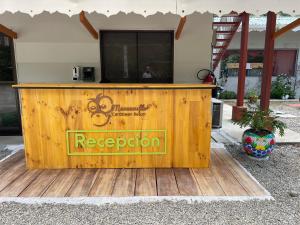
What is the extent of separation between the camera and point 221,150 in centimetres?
404

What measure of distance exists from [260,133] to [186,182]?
61.0 inches

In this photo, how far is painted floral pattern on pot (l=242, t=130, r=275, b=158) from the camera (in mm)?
3463

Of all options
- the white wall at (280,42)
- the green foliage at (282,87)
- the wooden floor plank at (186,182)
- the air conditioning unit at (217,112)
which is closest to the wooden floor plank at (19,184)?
the wooden floor plank at (186,182)

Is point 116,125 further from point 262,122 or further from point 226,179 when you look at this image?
point 262,122

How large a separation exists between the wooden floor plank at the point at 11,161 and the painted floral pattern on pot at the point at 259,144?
3.63 metres

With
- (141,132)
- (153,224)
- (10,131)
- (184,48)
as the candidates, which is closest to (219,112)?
(184,48)

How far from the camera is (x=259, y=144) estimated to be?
11.4 ft

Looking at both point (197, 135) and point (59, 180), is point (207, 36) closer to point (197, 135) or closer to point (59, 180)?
point (197, 135)

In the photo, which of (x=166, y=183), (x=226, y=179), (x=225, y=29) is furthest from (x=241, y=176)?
(x=225, y=29)

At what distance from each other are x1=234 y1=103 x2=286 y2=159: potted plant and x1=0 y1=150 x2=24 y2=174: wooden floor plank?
361cm

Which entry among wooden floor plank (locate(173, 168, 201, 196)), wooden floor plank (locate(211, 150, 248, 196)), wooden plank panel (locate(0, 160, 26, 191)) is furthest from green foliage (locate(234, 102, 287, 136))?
wooden plank panel (locate(0, 160, 26, 191))

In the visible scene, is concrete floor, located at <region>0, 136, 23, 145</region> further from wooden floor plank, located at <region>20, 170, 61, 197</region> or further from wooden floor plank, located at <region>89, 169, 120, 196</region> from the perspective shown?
wooden floor plank, located at <region>89, 169, 120, 196</region>

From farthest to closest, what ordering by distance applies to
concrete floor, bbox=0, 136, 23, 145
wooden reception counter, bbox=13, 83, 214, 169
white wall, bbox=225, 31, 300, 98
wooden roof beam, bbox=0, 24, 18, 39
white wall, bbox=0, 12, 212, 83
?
white wall, bbox=225, 31, 300, 98, white wall, bbox=0, 12, 212, 83, concrete floor, bbox=0, 136, 23, 145, wooden roof beam, bbox=0, 24, 18, 39, wooden reception counter, bbox=13, 83, 214, 169

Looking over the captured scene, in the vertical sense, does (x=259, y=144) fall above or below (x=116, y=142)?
below
